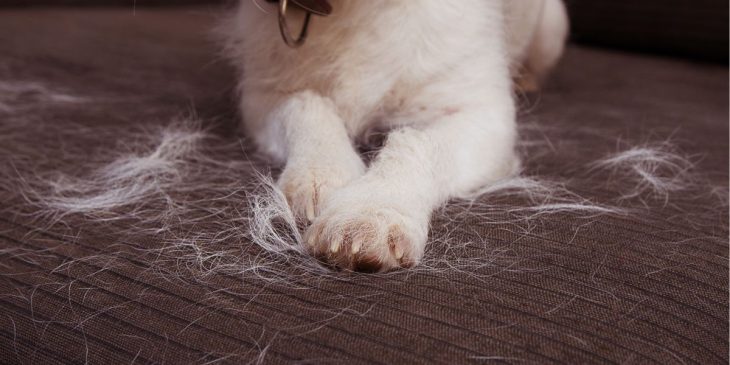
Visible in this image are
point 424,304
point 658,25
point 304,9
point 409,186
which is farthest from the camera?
point 658,25

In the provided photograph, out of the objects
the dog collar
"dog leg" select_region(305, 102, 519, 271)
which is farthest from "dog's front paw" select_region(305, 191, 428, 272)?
the dog collar

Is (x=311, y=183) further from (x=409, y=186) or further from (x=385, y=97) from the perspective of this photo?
(x=385, y=97)

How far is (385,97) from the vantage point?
0.86 metres

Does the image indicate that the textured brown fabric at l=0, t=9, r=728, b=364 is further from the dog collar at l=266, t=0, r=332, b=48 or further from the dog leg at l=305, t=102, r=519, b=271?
the dog collar at l=266, t=0, r=332, b=48

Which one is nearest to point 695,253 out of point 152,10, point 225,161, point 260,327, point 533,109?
point 260,327

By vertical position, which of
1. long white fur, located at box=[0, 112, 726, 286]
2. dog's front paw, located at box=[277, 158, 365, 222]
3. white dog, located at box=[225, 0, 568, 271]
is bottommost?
long white fur, located at box=[0, 112, 726, 286]

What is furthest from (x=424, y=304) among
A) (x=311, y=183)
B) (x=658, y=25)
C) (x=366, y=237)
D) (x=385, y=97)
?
(x=658, y=25)

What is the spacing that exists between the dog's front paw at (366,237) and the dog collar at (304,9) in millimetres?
270

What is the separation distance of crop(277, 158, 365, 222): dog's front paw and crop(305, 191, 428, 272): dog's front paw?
5 centimetres

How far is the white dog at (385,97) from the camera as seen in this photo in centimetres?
70

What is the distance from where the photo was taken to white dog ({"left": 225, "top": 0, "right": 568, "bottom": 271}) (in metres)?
0.70

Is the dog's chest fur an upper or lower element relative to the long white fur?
upper

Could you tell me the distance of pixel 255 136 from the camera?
952mm

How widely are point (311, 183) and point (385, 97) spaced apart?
0.73ft
